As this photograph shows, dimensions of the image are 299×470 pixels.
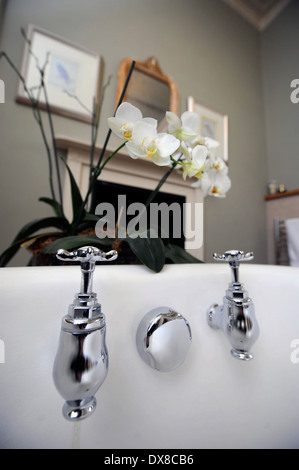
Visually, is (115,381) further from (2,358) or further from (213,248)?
(213,248)

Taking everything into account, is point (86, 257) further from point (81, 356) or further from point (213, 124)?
point (213, 124)

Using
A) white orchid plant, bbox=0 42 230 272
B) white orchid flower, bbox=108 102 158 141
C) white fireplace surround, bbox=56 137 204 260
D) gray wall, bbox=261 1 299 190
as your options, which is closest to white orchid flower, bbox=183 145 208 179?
white orchid plant, bbox=0 42 230 272

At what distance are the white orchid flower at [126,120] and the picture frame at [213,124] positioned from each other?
119 cm

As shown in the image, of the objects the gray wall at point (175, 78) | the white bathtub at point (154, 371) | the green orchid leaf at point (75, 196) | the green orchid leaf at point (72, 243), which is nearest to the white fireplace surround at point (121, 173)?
the gray wall at point (175, 78)

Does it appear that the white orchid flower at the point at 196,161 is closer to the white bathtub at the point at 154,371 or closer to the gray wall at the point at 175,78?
the white bathtub at the point at 154,371

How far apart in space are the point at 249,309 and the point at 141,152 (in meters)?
0.28

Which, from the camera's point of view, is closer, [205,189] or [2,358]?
[2,358]

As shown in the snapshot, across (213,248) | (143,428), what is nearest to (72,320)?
(143,428)

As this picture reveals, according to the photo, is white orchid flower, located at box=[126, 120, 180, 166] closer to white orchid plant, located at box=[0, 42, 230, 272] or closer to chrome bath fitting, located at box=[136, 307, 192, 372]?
white orchid plant, located at box=[0, 42, 230, 272]

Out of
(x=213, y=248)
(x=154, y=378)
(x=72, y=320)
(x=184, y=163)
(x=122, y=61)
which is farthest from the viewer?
(x=213, y=248)

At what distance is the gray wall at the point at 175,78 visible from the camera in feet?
2.89

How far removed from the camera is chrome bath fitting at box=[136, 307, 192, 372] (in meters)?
0.23

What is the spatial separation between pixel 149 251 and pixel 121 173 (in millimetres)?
844

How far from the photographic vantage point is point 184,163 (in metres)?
0.39
